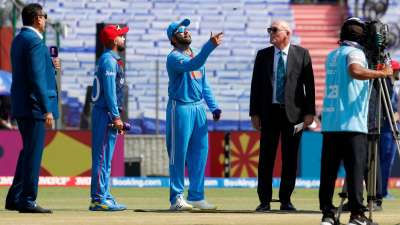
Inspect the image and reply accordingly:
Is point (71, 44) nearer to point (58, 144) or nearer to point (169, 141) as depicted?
point (58, 144)

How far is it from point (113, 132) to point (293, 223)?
9.17ft

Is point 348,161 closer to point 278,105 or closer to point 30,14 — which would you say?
point 278,105

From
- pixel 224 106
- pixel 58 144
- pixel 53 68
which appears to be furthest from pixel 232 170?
pixel 53 68

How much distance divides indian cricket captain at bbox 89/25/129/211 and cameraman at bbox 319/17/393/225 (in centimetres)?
293

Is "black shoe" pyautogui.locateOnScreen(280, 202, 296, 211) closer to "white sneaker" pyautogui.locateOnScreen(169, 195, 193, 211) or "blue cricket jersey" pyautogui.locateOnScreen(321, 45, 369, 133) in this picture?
"white sneaker" pyautogui.locateOnScreen(169, 195, 193, 211)

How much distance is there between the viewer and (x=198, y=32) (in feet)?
116

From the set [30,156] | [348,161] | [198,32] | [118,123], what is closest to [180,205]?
[118,123]

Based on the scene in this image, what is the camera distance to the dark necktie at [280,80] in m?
13.7

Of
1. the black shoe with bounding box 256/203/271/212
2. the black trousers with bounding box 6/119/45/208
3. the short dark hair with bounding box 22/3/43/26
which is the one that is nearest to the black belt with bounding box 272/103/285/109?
the black shoe with bounding box 256/203/271/212

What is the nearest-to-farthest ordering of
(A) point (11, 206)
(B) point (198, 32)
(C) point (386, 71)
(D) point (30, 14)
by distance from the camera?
1. (C) point (386, 71)
2. (D) point (30, 14)
3. (A) point (11, 206)
4. (B) point (198, 32)

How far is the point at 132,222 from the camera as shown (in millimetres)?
11539

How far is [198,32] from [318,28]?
11.5ft

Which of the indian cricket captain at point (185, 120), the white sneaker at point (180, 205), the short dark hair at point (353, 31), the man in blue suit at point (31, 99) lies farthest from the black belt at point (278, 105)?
the man in blue suit at point (31, 99)

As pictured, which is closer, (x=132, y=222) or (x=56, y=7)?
(x=132, y=222)
